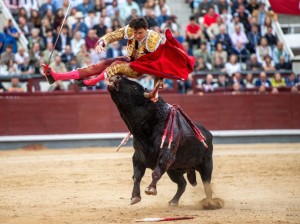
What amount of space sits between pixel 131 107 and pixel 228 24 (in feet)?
33.9

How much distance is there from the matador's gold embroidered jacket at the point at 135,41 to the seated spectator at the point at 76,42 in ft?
26.8

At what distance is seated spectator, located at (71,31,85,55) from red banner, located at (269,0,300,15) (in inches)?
220

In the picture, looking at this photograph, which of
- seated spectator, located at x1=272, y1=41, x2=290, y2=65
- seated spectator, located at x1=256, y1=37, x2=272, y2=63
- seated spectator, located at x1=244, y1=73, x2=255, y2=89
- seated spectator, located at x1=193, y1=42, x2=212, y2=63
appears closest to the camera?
seated spectator, located at x1=193, y1=42, x2=212, y2=63

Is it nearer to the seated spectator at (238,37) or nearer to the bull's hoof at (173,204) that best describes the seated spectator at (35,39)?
the seated spectator at (238,37)

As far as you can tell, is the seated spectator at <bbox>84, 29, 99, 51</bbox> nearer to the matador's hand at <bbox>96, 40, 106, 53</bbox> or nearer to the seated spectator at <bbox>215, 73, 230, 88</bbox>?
the seated spectator at <bbox>215, 73, 230, 88</bbox>

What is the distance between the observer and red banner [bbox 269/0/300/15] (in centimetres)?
1134

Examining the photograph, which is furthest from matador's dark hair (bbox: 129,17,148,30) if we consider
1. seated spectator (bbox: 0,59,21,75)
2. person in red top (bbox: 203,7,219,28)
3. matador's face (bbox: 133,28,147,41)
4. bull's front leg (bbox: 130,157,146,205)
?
person in red top (bbox: 203,7,219,28)

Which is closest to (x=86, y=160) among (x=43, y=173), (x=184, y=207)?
(x=43, y=173)

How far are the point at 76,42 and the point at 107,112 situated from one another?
4.88 feet

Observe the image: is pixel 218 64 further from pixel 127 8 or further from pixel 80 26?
pixel 80 26

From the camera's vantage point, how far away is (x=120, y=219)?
25.4ft

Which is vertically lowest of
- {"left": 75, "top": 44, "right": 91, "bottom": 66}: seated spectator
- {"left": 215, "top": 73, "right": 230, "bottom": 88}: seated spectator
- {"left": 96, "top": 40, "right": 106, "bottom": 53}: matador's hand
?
{"left": 215, "top": 73, "right": 230, "bottom": 88}: seated spectator

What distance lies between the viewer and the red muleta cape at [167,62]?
7980 millimetres

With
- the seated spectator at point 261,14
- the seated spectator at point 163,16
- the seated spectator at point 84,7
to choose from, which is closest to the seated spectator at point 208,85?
the seated spectator at point 163,16
